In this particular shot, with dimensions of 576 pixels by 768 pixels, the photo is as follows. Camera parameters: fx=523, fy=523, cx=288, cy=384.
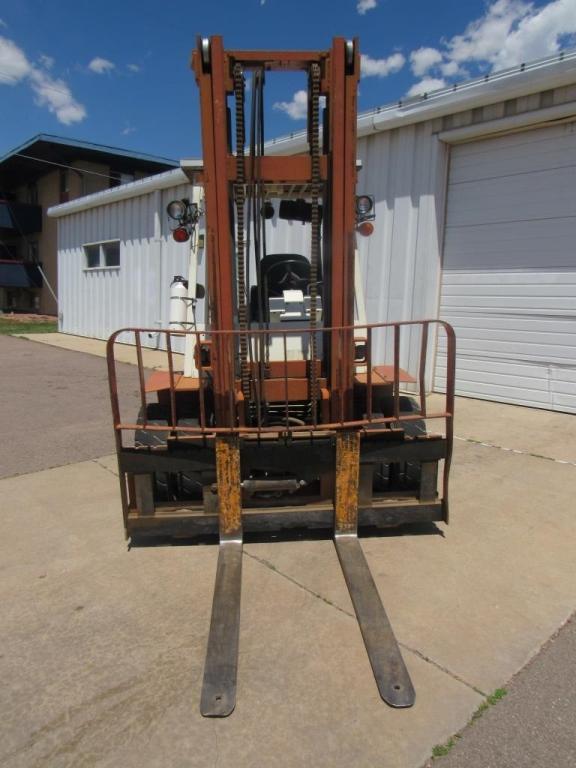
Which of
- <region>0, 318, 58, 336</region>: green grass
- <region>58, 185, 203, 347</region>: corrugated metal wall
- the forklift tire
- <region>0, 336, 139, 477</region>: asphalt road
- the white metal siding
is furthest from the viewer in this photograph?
<region>0, 318, 58, 336</region>: green grass

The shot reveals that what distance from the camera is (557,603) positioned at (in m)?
2.93

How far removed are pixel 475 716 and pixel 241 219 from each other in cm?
293

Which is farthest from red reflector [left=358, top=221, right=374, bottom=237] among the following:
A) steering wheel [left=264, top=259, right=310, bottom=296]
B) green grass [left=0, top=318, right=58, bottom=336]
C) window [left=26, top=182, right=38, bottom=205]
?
window [left=26, top=182, right=38, bottom=205]

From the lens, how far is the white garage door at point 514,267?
6988 millimetres

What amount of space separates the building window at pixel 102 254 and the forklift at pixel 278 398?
1311 centimetres

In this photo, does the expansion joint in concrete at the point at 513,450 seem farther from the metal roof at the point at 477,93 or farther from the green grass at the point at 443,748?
the metal roof at the point at 477,93

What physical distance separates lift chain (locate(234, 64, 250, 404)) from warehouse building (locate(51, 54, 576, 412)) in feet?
16.5

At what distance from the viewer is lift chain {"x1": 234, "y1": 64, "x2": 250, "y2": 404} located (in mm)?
3234

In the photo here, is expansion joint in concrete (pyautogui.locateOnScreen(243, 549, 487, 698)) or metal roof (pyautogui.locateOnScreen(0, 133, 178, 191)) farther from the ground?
metal roof (pyautogui.locateOnScreen(0, 133, 178, 191))

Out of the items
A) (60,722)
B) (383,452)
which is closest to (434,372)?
(383,452)

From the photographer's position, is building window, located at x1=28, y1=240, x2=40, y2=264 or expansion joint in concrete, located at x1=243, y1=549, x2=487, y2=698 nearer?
expansion joint in concrete, located at x1=243, y1=549, x2=487, y2=698

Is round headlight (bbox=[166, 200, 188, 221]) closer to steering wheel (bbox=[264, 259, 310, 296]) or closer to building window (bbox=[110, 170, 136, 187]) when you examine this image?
steering wheel (bbox=[264, 259, 310, 296])

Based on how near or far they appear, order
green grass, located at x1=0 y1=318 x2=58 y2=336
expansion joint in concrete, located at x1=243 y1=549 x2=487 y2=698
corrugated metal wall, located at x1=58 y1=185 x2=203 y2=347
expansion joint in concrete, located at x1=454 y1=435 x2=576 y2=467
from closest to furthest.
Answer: expansion joint in concrete, located at x1=243 y1=549 x2=487 y2=698 < expansion joint in concrete, located at x1=454 y1=435 x2=576 y2=467 < corrugated metal wall, located at x1=58 y1=185 x2=203 y2=347 < green grass, located at x1=0 y1=318 x2=58 y2=336

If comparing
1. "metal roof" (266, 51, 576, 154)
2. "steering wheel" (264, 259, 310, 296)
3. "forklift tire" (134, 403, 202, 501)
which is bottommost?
"forklift tire" (134, 403, 202, 501)
